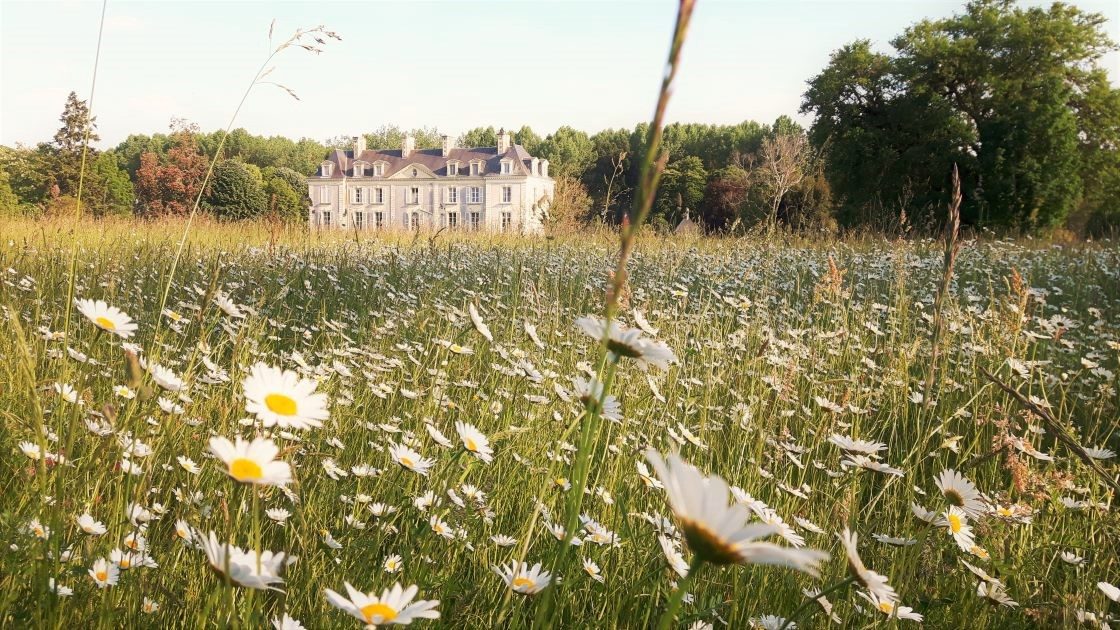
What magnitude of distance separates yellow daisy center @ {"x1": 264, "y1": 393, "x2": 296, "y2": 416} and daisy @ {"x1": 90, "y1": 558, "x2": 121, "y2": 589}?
16.7 inches

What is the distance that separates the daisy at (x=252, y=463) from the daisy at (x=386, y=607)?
12 centimetres

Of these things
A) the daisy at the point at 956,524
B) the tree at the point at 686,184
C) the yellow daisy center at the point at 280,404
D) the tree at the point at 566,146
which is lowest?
the daisy at the point at 956,524

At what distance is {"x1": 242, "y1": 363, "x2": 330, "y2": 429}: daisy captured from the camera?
0.73 meters

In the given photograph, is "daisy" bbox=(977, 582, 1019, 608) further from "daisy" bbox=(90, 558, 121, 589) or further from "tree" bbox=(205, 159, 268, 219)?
"tree" bbox=(205, 159, 268, 219)

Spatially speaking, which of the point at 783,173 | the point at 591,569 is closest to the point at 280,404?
the point at 591,569

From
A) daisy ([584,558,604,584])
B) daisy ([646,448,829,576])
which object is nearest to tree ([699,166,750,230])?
daisy ([584,558,604,584])

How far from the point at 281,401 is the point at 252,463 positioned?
13cm

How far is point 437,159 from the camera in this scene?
58.9 meters

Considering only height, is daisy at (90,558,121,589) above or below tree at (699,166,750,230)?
below

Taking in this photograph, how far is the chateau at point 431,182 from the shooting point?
55.6m

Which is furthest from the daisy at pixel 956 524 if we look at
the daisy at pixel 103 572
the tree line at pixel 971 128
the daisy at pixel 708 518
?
the tree line at pixel 971 128

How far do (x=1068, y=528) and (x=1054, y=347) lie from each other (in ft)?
7.38

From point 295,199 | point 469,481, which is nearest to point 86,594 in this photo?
point 469,481

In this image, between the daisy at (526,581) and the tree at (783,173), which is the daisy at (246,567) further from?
the tree at (783,173)
